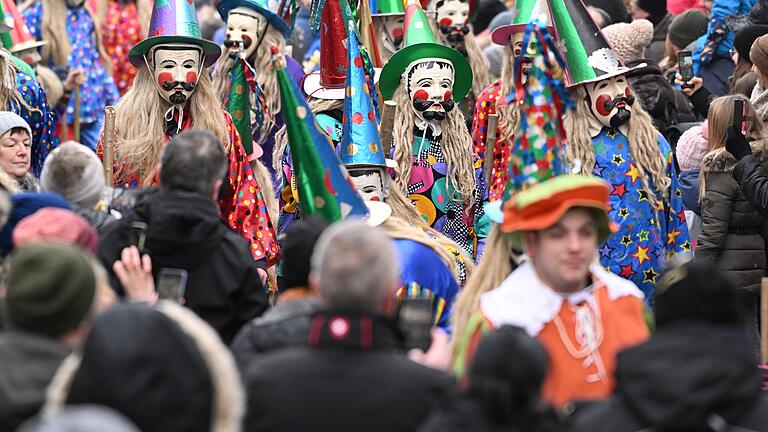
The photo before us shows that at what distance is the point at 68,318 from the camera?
4.21m

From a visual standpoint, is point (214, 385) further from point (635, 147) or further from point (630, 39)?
point (630, 39)

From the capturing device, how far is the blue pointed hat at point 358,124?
308 inches

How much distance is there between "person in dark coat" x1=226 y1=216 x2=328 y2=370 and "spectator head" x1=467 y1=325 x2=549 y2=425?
43.8 inches

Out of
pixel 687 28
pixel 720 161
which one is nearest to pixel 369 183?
pixel 720 161

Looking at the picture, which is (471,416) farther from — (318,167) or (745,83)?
(745,83)

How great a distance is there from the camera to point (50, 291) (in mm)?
4145

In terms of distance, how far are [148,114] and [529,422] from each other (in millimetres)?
5233

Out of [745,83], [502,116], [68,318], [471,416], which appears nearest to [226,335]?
[68,318]

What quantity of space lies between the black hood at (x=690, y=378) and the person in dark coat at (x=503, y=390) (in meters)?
0.32

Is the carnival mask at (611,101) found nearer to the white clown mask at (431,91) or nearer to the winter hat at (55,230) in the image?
the white clown mask at (431,91)

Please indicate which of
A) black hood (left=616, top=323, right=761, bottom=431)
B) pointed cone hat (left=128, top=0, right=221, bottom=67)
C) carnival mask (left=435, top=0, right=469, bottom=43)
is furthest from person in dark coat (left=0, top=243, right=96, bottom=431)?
carnival mask (left=435, top=0, right=469, bottom=43)

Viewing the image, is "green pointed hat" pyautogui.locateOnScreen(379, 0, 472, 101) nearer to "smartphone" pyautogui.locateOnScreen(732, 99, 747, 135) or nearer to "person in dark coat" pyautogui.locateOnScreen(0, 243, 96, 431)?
"smartphone" pyautogui.locateOnScreen(732, 99, 747, 135)

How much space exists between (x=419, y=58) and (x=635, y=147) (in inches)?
73.5

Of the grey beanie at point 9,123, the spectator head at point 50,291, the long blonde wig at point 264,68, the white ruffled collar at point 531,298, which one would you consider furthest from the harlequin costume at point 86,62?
the spectator head at point 50,291
